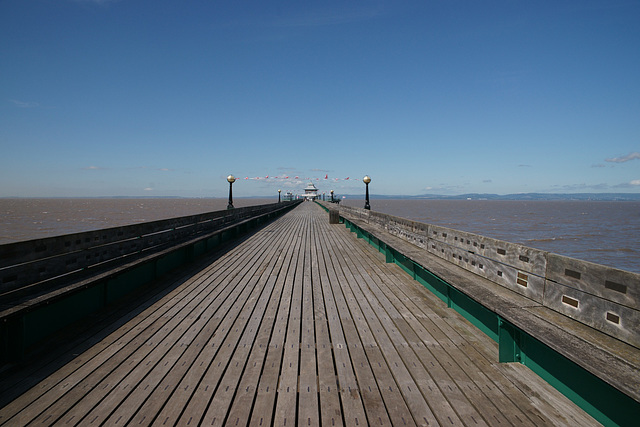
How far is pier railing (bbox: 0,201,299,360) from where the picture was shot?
10.6 feet

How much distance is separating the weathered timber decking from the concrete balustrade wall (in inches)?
28.7

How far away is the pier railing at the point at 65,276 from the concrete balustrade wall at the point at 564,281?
508 cm

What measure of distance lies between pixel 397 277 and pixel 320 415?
14.8 feet

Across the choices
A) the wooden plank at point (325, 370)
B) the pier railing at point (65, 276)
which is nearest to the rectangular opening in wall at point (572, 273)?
the wooden plank at point (325, 370)

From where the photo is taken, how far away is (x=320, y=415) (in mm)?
2508

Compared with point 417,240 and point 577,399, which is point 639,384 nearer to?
point 577,399

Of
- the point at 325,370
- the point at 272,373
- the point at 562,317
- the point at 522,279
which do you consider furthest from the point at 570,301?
the point at 272,373

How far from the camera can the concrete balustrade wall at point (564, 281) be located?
2338 mm

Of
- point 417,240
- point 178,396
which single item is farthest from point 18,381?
point 417,240

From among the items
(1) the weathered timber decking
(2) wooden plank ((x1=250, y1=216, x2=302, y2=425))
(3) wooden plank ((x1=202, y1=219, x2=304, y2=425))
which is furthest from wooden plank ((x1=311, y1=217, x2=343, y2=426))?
(3) wooden plank ((x1=202, y1=219, x2=304, y2=425))

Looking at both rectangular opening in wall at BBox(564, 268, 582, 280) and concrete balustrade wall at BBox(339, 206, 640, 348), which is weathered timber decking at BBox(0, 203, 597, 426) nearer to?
concrete balustrade wall at BBox(339, 206, 640, 348)

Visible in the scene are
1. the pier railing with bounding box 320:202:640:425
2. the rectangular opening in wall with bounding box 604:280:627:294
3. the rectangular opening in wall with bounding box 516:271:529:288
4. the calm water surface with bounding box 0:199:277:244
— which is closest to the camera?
the pier railing with bounding box 320:202:640:425

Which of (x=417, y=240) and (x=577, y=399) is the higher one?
(x=417, y=240)

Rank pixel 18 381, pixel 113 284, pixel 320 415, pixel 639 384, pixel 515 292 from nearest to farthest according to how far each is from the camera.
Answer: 1. pixel 639 384
2. pixel 320 415
3. pixel 18 381
4. pixel 515 292
5. pixel 113 284
